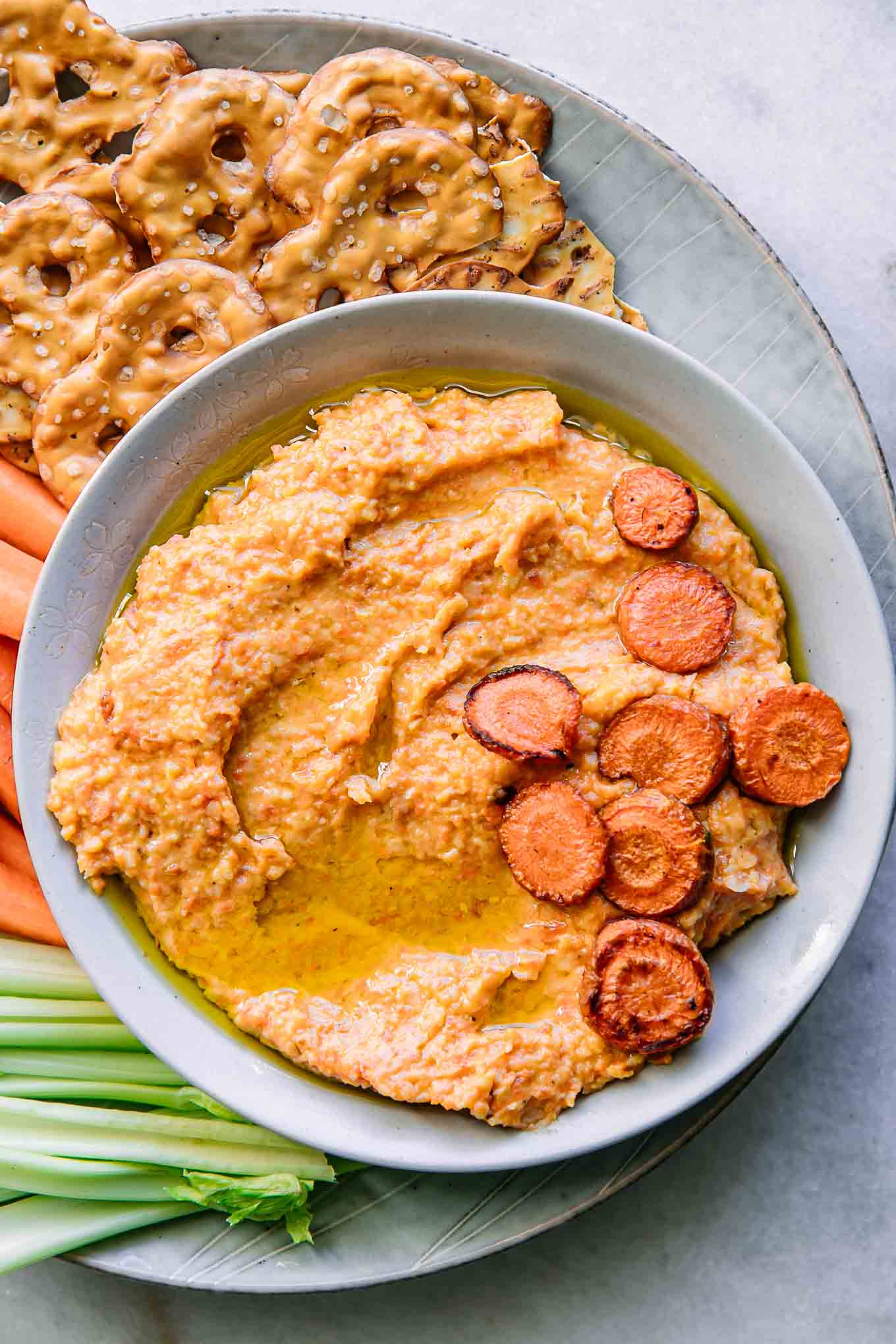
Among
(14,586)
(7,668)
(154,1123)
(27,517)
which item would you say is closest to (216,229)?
(27,517)

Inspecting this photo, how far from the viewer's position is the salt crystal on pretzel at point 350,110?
10.7ft

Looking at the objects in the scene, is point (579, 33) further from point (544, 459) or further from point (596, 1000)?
point (596, 1000)

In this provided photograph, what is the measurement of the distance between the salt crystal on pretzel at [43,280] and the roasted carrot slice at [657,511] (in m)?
1.62

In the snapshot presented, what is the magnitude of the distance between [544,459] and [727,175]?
4.70 ft

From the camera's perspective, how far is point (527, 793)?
2992 millimetres

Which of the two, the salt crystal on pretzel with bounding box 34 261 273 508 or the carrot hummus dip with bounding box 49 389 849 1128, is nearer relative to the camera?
the carrot hummus dip with bounding box 49 389 849 1128

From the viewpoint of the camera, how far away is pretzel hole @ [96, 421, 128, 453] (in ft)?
11.2

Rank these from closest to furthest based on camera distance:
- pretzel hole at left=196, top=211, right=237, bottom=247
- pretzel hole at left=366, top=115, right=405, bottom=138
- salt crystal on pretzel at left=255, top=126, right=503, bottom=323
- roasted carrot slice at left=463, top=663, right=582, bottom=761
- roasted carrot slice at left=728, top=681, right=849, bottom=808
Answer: roasted carrot slice at left=463, top=663, right=582, bottom=761
roasted carrot slice at left=728, top=681, right=849, bottom=808
salt crystal on pretzel at left=255, top=126, right=503, bottom=323
pretzel hole at left=366, top=115, right=405, bottom=138
pretzel hole at left=196, top=211, right=237, bottom=247

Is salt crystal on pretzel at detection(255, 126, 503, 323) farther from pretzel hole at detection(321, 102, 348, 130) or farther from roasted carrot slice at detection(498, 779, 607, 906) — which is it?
roasted carrot slice at detection(498, 779, 607, 906)

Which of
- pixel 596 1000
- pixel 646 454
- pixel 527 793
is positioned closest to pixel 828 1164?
pixel 596 1000

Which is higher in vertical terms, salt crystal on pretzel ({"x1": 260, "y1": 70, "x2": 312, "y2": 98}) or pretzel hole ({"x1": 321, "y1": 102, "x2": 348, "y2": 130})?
pretzel hole ({"x1": 321, "y1": 102, "x2": 348, "y2": 130})

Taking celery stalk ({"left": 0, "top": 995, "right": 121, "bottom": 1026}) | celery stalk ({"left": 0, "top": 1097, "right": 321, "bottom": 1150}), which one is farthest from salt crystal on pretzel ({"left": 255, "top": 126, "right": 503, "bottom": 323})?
celery stalk ({"left": 0, "top": 1097, "right": 321, "bottom": 1150})

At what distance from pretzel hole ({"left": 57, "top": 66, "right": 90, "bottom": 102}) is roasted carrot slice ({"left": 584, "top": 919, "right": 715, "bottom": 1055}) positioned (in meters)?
2.86

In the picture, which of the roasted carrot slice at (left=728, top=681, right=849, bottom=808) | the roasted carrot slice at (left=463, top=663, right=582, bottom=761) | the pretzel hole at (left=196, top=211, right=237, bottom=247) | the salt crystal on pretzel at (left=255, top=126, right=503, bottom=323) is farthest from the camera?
the pretzel hole at (left=196, top=211, right=237, bottom=247)
